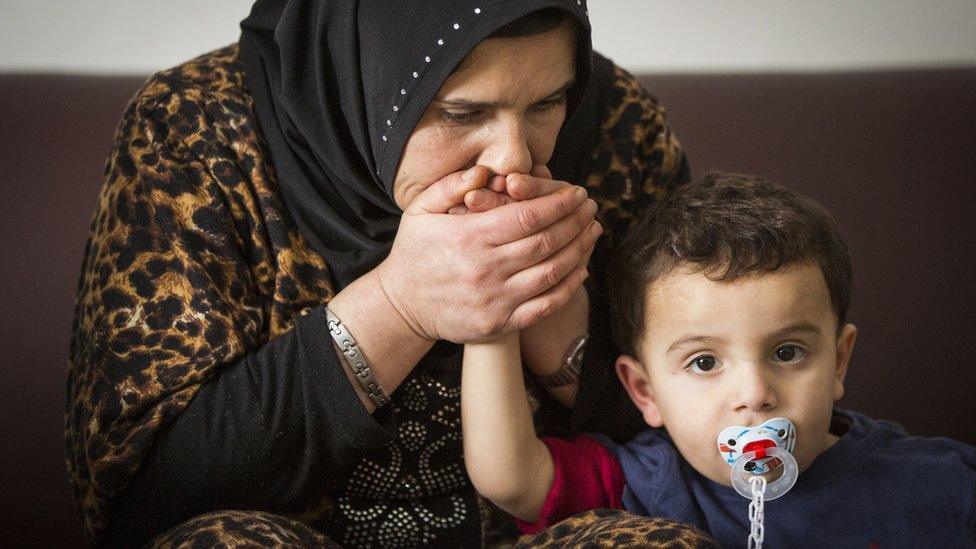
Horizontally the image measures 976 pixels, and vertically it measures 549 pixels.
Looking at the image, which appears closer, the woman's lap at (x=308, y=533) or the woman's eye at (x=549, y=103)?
the woman's lap at (x=308, y=533)

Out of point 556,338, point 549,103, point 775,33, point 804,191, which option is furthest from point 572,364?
point 775,33

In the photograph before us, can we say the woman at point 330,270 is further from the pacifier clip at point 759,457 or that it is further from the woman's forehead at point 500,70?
the pacifier clip at point 759,457

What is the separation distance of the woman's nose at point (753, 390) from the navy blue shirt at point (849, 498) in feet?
0.56

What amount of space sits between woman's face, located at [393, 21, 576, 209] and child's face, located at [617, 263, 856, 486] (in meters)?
0.29

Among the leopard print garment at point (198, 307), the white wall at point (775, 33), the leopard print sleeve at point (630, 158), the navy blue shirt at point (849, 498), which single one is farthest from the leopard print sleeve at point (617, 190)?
the white wall at point (775, 33)

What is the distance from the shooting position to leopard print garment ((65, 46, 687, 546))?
1.28 m

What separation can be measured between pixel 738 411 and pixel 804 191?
3.12ft

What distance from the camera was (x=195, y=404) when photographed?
50.7 inches

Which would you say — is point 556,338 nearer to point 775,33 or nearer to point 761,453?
point 761,453

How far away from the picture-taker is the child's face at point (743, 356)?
1229 mm

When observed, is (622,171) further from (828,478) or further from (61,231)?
(61,231)

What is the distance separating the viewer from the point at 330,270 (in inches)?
56.8

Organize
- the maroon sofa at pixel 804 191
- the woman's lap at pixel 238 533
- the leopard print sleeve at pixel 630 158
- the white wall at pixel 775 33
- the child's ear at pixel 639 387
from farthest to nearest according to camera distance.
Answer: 1. the white wall at pixel 775 33
2. the maroon sofa at pixel 804 191
3. the leopard print sleeve at pixel 630 158
4. the child's ear at pixel 639 387
5. the woman's lap at pixel 238 533

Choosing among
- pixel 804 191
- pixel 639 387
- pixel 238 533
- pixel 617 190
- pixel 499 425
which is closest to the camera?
pixel 238 533
